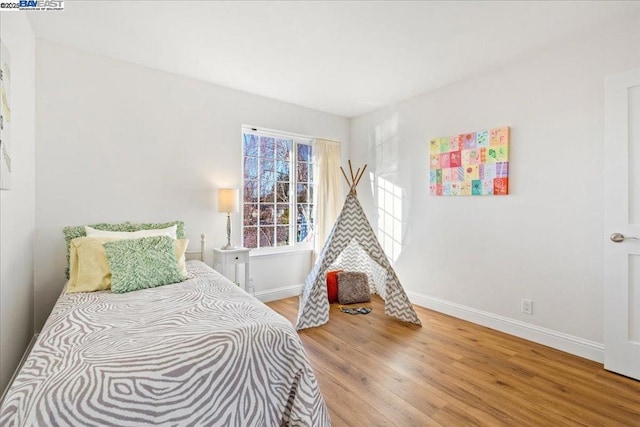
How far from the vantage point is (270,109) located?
12.1ft

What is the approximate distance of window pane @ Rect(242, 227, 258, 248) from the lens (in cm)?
363

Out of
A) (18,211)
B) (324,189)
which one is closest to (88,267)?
(18,211)

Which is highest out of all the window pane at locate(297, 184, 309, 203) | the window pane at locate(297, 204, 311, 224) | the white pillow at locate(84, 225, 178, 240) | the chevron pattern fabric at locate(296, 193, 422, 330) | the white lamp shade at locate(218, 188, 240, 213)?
the window pane at locate(297, 184, 309, 203)

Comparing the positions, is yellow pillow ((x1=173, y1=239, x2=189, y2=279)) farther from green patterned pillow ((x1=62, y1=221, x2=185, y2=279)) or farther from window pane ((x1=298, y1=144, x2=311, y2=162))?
window pane ((x1=298, y1=144, x2=311, y2=162))

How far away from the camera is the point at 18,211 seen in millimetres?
1915

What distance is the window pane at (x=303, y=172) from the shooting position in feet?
13.3

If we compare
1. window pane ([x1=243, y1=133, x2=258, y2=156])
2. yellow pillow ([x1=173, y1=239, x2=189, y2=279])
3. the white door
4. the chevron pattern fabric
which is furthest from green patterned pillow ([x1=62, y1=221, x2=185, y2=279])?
the white door

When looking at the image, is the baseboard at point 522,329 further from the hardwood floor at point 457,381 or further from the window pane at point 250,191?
the window pane at point 250,191

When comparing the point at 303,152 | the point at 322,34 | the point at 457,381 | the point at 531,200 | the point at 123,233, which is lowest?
the point at 457,381

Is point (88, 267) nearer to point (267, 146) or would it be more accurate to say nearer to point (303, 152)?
point (267, 146)

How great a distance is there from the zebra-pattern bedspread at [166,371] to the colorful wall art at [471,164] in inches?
95.8

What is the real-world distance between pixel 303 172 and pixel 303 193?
29cm

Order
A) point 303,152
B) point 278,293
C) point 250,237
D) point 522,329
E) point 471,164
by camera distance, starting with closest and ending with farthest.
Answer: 1. point 522,329
2. point 471,164
3. point 250,237
4. point 278,293
5. point 303,152

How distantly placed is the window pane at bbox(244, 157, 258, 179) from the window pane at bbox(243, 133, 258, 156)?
71 millimetres
